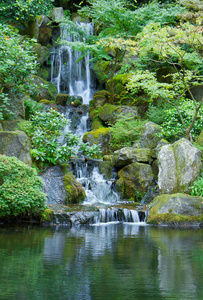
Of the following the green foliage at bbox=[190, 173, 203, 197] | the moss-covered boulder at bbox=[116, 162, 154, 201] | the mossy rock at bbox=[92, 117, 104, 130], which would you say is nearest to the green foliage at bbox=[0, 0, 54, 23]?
the mossy rock at bbox=[92, 117, 104, 130]

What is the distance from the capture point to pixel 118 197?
14.1 meters

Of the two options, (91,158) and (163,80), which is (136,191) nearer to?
(91,158)

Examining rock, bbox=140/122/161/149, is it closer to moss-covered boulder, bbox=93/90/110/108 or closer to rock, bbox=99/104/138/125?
rock, bbox=99/104/138/125

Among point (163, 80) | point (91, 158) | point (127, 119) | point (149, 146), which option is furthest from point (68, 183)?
point (163, 80)

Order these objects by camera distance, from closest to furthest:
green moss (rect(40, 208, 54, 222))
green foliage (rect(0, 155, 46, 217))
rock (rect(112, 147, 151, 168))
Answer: green foliage (rect(0, 155, 46, 217)), green moss (rect(40, 208, 54, 222)), rock (rect(112, 147, 151, 168))

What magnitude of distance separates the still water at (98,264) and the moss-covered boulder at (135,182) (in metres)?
5.00

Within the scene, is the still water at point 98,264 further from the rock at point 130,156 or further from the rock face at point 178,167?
the rock at point 130,156

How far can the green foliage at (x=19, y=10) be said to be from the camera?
2159cm

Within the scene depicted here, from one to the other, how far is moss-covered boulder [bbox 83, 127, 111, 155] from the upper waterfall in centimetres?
592

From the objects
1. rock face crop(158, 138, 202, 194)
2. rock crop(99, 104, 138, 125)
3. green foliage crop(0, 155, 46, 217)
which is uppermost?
rock crop(99, 104, 138, 125)

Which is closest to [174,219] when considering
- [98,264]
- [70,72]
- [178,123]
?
[98,264]

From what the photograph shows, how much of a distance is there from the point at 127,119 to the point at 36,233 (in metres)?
10.5

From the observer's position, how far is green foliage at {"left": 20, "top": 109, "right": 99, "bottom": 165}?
42.3 ft

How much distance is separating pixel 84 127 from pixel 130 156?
20.5ft
